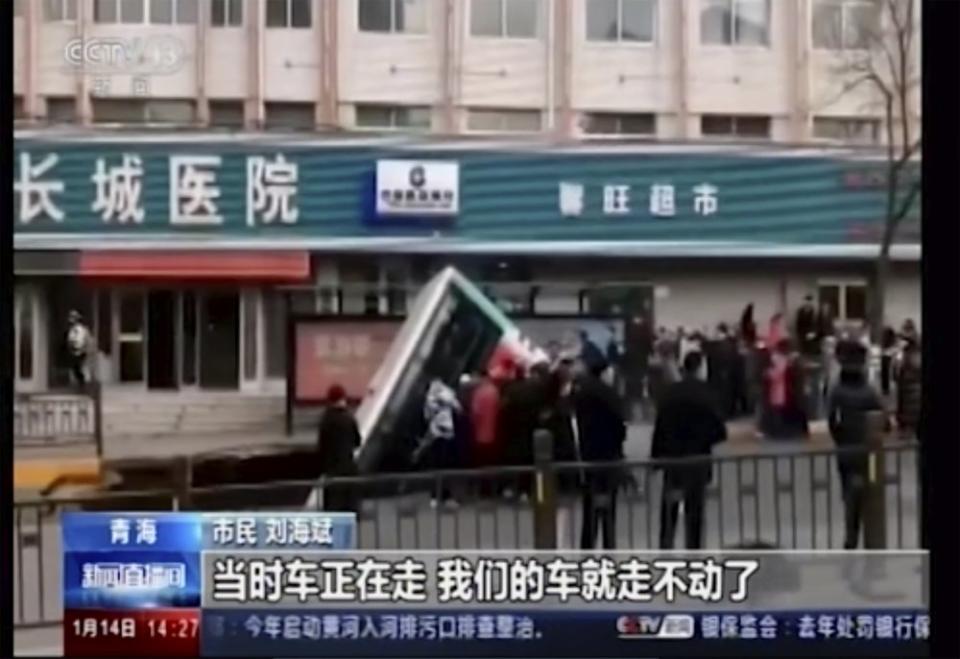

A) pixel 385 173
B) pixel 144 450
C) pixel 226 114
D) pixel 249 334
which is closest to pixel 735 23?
pixel 385 173

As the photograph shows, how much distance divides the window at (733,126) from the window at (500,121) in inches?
11.2

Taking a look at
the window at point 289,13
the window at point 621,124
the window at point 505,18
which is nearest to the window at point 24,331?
the window at point 289,13

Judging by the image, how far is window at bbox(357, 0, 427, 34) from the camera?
184 cm

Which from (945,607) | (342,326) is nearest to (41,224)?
(342,326)

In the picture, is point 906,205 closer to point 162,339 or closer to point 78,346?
point 162,339

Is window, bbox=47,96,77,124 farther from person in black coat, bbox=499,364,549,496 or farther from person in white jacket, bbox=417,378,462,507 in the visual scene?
person in black coat, bbox=499,364,549,496

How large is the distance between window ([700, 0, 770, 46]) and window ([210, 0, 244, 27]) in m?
0.77

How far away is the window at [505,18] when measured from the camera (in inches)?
72.9

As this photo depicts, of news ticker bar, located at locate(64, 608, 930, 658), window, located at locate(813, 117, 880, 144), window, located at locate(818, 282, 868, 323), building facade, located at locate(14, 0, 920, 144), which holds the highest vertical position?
building facade, located at locate(14, 0, 920, 144)

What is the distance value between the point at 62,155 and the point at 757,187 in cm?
115

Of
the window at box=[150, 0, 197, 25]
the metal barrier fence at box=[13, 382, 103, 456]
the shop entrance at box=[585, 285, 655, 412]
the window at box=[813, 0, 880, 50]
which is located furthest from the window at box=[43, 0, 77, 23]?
the window at box=[813, 0, 880, 50]

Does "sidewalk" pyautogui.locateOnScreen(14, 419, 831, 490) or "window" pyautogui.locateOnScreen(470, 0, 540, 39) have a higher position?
"window" pyautogui.locateOnScreen(470, 0, 540, 39)

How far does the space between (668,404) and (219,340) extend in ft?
2.44

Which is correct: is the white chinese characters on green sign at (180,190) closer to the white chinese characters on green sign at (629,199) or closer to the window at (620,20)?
the white chinese characters on green sign at (629,199)
